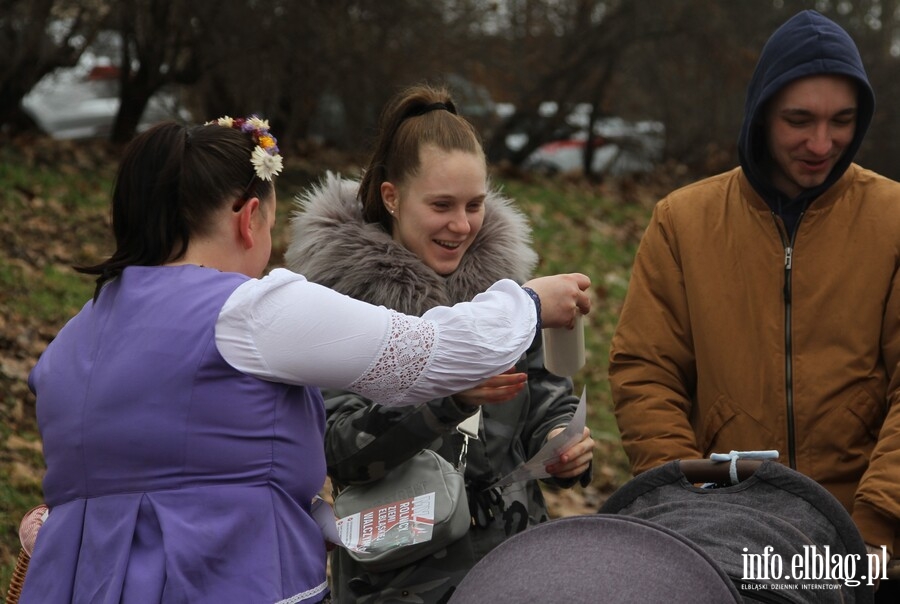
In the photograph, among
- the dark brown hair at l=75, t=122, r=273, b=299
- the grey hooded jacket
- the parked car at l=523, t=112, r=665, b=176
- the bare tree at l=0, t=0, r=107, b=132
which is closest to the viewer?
the dark brown hair at l=75, t=122, r=273, b=299

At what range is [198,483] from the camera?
266 centimetres

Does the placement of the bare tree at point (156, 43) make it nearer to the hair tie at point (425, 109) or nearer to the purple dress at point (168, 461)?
the hair tie at point (425, 109)

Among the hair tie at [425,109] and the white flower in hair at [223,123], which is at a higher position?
the white flower in hair at [223,123]

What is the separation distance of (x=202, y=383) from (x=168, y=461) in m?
0.19

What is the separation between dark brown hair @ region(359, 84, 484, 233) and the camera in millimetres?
3635

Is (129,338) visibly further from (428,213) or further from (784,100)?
(784,100)

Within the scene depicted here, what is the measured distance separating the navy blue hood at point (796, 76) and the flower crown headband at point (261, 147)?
1705 mm

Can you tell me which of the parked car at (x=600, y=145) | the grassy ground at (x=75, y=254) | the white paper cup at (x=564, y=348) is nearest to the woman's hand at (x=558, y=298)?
the white paper cup at (x=564, y=348)

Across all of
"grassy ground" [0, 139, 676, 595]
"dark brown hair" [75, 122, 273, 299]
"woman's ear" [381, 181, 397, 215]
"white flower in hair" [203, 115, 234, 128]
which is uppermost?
"white flower in hair" [203, 115, 234, 128]

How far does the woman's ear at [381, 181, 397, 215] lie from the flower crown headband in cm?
65

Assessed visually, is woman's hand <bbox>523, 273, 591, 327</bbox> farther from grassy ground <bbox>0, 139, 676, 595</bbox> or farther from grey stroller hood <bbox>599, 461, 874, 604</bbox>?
grassy ground <bbox>0, 139, 676, 595</bbox>

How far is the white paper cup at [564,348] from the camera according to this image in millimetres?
3275

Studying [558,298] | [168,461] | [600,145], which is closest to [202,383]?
[168,461]

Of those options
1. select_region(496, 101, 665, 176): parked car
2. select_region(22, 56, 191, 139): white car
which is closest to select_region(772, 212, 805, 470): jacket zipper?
select_region(22, 56, 191, 139): white car
